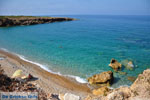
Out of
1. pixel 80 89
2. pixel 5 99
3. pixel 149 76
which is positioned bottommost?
pixel 80 89

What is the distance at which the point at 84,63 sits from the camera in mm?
16250

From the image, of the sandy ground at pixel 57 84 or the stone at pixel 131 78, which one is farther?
the stone at pixel 131 78

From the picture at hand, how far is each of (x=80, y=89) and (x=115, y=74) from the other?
5.46 m

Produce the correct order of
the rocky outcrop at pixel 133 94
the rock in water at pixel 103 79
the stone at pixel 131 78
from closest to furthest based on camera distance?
1. the rocky outcrop at pixel 133 94
2. the rock in water at pixel 103 79
3. the stone at pixel 131 78

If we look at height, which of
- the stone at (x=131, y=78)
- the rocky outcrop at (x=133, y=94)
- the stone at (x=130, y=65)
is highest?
the rocky outcrop at (x=133, y=94)

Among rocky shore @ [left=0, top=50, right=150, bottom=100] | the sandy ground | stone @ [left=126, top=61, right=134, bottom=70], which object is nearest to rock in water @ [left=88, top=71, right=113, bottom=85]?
rocky shore @ [left=0, top=50, right=150, bottom=100]

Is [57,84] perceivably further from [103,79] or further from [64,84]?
[103,79]

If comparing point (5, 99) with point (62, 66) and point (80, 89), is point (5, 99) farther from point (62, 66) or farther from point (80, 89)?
point (62, 66)

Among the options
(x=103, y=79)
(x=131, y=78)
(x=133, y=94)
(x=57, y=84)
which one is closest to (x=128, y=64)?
(x=131, y=78)

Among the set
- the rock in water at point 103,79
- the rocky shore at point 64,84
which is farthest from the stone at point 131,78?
the rock in water at point 103,79

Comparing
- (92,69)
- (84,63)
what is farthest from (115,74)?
(84,63)

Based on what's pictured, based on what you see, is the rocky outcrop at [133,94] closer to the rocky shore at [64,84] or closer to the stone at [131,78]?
the rocky shore at [64,84]

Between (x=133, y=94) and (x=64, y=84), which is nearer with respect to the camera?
(x=133, y=94)

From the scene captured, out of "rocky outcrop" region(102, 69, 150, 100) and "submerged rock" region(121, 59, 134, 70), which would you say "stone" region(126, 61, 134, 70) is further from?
"rocky outcrop" region(102, 69, 150, 100)
